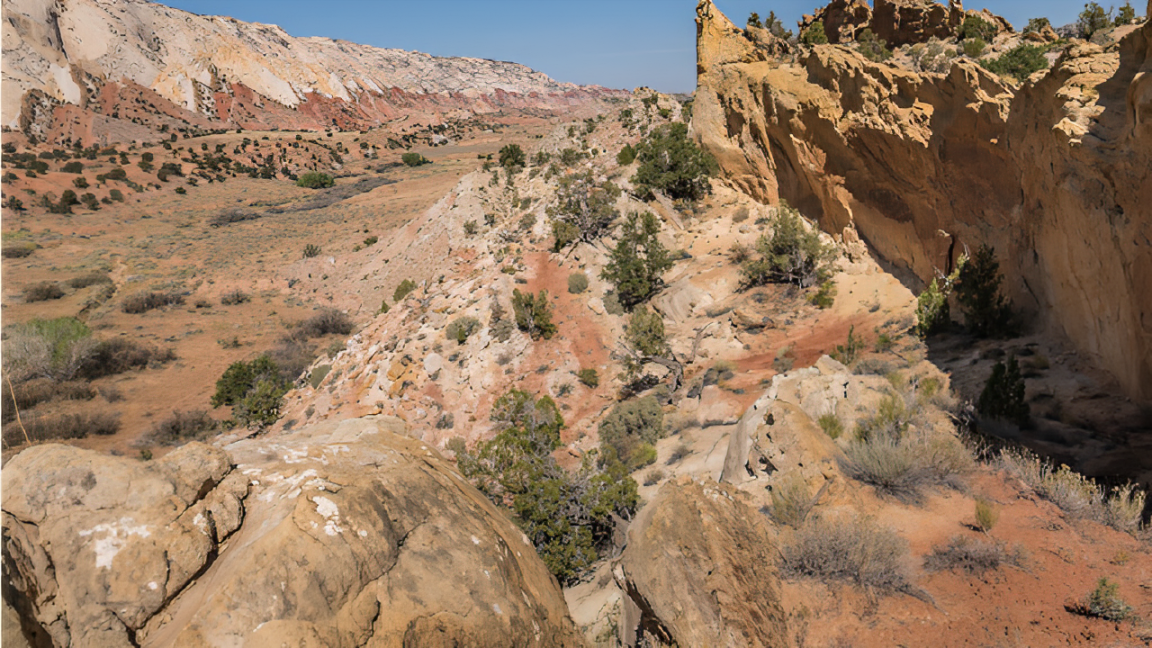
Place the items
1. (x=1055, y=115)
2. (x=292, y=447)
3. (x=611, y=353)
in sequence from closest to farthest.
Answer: (x=292, y=447), (x=1055, y=115), (x=611, y=353)

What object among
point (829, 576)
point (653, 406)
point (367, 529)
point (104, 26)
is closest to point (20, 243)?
point (653, 406)

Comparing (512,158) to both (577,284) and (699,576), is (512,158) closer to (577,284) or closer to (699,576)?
(577,284)

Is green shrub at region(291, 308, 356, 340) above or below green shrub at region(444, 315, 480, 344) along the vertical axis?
below

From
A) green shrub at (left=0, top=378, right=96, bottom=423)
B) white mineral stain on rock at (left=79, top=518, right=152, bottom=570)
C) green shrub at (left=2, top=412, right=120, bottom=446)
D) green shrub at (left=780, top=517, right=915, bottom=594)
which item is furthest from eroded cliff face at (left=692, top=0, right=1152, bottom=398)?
green shrub at (left=0, top=378, right=96, bottom=423)

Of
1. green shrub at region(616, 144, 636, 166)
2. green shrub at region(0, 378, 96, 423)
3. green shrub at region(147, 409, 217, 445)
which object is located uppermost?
green shrub at region(616, 144, 636, 166)

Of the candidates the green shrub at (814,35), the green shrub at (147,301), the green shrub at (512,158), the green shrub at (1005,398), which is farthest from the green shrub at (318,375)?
the green shrub at (814,35)

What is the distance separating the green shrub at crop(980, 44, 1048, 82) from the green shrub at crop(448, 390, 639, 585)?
1323 centimetres


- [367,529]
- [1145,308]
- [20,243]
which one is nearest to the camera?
[367,529]

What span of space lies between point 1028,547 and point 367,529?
604 cm

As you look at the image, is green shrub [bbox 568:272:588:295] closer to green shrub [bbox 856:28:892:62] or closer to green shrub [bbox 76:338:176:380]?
green shrub [bbox 856:28:892:62]

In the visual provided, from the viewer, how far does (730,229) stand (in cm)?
1892

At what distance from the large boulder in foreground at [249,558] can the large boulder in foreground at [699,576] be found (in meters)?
0.86

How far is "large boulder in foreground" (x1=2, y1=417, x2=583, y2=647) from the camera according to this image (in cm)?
280

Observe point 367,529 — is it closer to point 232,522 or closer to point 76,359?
point 232,522
